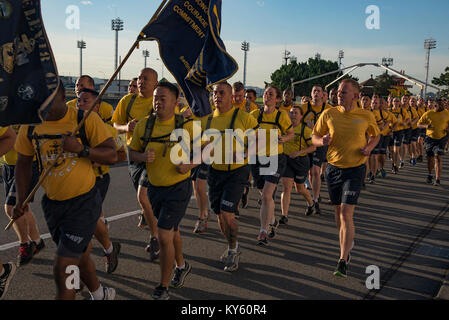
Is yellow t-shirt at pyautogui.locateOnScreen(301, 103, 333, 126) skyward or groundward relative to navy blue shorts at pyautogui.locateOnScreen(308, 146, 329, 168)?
skyward

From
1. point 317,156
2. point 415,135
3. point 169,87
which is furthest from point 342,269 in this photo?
point 415,135

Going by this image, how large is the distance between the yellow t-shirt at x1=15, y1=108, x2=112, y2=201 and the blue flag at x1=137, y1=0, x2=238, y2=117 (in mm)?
1399

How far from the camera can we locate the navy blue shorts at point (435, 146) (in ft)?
36.8

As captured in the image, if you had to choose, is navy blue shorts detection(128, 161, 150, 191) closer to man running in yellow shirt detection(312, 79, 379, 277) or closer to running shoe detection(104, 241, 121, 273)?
running shoe detection(104, 241, 121, 273)

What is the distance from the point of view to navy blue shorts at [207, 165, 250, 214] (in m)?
5.25

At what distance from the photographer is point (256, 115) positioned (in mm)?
6715

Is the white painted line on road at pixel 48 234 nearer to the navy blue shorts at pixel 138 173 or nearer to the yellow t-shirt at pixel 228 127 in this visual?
the navy blue shorts at pixel 138 173

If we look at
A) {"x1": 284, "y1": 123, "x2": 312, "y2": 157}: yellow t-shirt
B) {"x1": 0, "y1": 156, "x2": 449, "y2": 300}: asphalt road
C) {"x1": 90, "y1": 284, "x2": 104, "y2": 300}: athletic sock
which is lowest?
{"x1": 0, "y1": 156, "x2": 449, "y2": 300}: asphalt road

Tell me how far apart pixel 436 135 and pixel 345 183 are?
7.16m

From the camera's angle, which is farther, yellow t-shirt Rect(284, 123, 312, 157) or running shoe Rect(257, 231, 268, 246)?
yellow t-shirt Rect(284, 123, 312, 157)

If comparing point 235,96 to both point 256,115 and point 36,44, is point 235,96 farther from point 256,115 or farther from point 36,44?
point 36,44

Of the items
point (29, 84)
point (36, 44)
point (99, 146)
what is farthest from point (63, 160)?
point (36, 44)

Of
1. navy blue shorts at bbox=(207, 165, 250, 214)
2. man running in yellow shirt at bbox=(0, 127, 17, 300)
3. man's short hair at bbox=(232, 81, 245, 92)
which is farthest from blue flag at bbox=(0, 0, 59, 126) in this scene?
man's short hair at bbox=(232, 81, 245, 92)

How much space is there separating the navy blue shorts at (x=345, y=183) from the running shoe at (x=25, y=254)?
11.6ft
